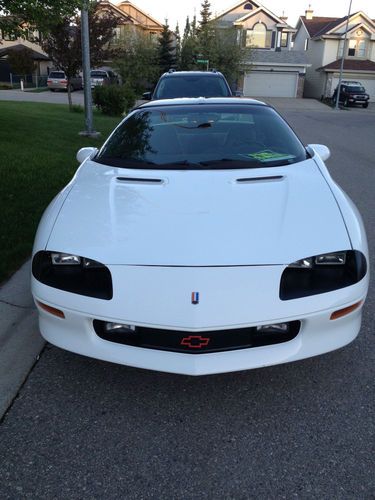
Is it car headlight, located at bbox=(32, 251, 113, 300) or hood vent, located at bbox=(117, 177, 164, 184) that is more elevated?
hood vent, located at bbox=(117, 177, 164, 184)

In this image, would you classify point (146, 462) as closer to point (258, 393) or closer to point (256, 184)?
point (258, 393)

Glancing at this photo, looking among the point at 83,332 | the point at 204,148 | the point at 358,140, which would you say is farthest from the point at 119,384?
the point at 358,140

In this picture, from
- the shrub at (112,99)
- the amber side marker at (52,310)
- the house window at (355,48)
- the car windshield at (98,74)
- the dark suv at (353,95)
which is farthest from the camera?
the house window at (355,48)

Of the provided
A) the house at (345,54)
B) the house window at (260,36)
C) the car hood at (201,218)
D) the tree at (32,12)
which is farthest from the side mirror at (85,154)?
the house window at (260,36)

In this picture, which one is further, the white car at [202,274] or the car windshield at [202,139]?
the car windshield at [202,139]

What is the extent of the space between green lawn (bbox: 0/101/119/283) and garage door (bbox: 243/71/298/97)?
35398mm

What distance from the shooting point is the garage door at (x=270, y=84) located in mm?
45469

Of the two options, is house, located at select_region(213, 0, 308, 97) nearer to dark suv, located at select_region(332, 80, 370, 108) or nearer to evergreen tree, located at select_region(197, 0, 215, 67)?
evergreen tree, located at select_region(197, 0, 215, 67)

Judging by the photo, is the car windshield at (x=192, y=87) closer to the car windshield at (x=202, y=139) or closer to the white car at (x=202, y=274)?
the car windshield at (x=202, y=139)

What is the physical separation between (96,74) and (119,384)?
38.8m

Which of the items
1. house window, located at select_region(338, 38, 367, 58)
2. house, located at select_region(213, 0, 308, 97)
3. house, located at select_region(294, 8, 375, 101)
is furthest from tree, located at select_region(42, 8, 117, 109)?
house window, located at select_region(338, 38, 367, 58)

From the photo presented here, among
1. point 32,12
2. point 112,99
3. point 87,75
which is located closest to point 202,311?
point 32,12

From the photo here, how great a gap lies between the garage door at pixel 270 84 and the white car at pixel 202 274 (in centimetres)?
4473

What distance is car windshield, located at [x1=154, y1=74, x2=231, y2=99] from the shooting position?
1036 centimetres
